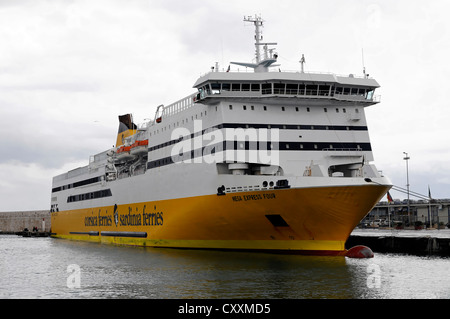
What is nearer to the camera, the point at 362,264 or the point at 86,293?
the point at 86,293

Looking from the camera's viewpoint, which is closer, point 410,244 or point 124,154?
point 410,244

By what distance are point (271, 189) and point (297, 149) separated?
385 centimetres

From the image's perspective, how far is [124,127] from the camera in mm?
50281

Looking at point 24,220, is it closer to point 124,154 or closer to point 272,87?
point 124,154

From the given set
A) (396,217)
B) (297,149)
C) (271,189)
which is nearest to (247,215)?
(271,189)

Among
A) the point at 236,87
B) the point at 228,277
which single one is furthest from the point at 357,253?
the point at 236,87

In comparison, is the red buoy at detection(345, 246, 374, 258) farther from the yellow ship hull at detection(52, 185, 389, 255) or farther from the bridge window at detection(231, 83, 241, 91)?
the bridge window at detection(231, 83, 241, 91)

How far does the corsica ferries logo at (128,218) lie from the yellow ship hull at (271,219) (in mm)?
710

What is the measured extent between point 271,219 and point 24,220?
270 ft

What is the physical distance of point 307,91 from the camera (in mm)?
28750

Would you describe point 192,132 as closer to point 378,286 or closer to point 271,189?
point 271,189

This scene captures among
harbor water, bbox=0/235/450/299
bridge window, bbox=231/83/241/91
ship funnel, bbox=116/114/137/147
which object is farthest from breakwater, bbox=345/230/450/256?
ship funnel, bbox=116/114/137/147
